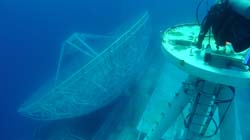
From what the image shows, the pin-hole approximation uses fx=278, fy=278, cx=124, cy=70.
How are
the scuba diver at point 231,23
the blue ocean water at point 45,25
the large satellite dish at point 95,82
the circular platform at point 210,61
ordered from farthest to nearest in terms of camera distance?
the blue ocean water at point 45,25 → the large satellite dish at point 95,82 → the circular platform at point 210,61 → the scuba diver at point 231,23

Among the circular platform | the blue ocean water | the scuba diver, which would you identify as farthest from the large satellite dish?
the blue ocean water

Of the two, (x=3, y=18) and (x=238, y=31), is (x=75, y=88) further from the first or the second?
(x=3, y=18)

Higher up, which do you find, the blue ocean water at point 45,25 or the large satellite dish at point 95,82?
the blue ocean water at point 45,25

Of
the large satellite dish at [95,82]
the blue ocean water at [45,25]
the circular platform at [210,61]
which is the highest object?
the blue ocean water at [45,25]

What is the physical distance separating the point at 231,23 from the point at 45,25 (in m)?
7.14

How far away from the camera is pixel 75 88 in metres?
4.02

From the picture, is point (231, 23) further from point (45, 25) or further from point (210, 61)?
point (45, 25)

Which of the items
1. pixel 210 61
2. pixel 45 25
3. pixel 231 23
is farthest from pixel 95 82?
pixel 45 25

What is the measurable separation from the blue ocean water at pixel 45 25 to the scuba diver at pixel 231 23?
18.6 ft

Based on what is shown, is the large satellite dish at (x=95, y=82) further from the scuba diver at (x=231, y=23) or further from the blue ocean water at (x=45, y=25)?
the blue ocean water at (x=45, y=25)

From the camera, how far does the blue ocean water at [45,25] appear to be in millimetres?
7871

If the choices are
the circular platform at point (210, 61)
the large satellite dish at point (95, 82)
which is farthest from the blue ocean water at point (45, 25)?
the circular platform at point (210, 61)

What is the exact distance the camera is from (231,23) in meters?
1.97

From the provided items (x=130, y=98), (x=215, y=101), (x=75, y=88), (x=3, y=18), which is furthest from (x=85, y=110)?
(x=3, y=18)
